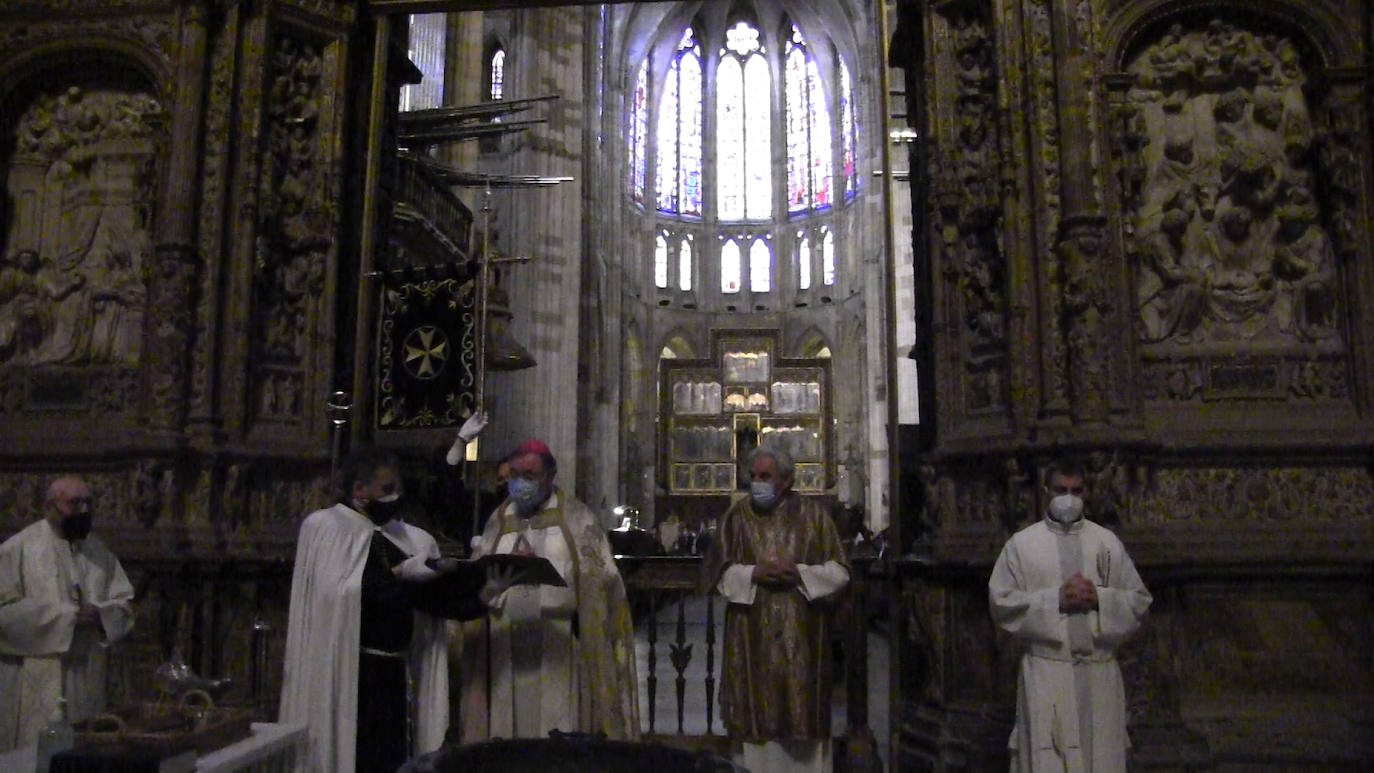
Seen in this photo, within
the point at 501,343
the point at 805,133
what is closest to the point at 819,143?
the point at 805,133

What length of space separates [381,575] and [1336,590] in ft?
15.3

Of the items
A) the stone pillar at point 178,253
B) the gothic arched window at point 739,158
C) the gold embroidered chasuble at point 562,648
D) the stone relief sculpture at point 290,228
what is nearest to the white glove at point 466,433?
the gold embroidered chasuble at point 562,648

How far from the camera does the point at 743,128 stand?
36719 millimetres

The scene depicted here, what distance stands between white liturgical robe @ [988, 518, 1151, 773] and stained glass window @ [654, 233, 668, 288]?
31.6 meters

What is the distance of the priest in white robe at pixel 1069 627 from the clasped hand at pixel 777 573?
3.02 ft

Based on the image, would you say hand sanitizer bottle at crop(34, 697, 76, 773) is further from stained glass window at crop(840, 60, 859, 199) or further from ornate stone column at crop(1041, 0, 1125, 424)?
stained glass window at crop(840, 60, 859, 199)

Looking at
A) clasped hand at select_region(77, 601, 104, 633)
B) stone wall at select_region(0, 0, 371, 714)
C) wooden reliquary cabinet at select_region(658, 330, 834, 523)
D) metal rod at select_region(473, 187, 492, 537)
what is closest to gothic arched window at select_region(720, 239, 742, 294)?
wooden reliquary cabinet at select_region(658, 330, 834, 523)

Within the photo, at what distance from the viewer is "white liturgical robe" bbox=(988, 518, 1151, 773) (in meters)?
4.00

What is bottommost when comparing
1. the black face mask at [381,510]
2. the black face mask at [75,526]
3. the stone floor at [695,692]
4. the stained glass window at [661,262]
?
the stone floor at [695,692]

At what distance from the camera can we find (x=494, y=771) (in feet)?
8.04

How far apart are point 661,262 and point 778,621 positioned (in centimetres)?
3145

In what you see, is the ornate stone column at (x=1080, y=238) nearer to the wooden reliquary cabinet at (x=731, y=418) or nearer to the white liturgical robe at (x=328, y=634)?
the white liturgical robe at (x=328, y=634)

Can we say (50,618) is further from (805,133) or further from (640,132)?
(805,133)

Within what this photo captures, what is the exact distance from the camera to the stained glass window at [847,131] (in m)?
32.4
